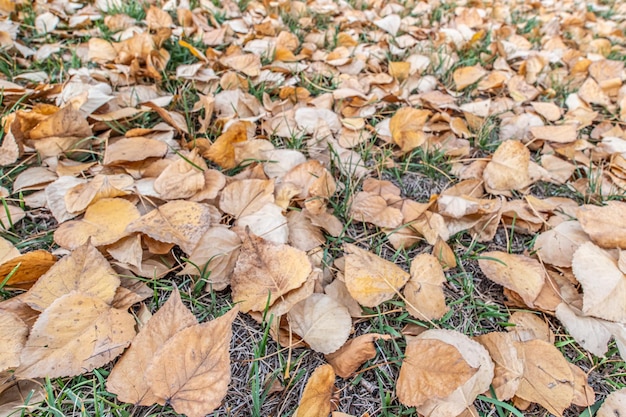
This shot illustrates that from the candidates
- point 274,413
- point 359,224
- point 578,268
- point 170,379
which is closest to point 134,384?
point 170,379

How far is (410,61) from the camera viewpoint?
5.87 feet

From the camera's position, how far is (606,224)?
3.49 feet

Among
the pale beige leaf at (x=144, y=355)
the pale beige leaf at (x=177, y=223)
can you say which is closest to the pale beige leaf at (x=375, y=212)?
the pale beige leaf at (x=177, y=223)

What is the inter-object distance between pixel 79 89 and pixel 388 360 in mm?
1235

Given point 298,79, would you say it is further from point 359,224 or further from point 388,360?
point 388,360

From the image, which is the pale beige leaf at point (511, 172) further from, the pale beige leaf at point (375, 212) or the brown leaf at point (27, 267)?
the brown leaf at point (27, 267)

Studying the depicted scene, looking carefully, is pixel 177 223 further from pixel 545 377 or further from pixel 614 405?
pixel 614 405

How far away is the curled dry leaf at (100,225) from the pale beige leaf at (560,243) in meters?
1.03

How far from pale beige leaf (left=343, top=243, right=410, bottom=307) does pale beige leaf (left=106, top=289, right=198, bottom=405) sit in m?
0.35

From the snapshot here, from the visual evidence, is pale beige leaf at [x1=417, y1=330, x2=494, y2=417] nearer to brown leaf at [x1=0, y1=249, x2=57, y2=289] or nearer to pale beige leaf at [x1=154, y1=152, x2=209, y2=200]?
pale beige leaf at [x1=154, y1=152, x2=209, y2=200]

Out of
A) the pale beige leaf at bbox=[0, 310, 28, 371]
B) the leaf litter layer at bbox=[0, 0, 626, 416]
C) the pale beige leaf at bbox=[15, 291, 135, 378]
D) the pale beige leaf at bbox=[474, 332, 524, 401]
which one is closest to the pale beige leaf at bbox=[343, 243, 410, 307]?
the leaf litter layer at bbox=[0, 0, 626, 416]

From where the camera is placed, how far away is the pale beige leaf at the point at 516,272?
0.97m

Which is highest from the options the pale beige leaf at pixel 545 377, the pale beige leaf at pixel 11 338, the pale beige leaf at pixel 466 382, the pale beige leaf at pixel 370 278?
the pale beige leaf at pixel 11 338

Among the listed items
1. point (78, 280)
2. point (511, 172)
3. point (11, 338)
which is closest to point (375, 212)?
point (511, 172)
